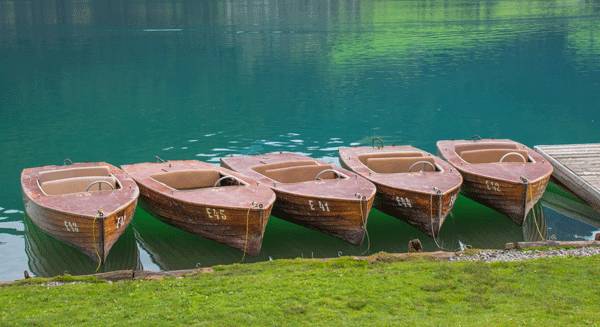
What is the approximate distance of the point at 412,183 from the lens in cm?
2505

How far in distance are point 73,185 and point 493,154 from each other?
48.0 feet

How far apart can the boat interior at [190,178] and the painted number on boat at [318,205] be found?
3.85 m

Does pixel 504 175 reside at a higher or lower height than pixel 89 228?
higher

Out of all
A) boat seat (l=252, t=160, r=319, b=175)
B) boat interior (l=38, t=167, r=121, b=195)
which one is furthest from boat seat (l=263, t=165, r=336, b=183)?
boat interior (l=38, t=167, r=121, b=195)

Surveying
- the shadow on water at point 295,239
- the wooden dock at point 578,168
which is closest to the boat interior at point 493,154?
the wooden dock at point 578,168

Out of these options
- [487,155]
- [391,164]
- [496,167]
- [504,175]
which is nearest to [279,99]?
[487,155]

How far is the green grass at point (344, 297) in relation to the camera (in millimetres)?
14008

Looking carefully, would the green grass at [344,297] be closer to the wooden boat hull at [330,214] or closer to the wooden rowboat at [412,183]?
the wooden boat hull at [330,214]

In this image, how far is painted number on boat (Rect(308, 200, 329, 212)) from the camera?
78.1ft

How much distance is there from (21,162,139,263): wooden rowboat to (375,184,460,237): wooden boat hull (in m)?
7.76

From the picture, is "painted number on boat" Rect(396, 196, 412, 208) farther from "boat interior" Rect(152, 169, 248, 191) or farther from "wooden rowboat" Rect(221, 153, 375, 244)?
"boat interior" Rect(152, 169, 248, 191)

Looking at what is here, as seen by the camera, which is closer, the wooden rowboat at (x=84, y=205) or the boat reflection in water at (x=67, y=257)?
the wooden rowboat at (x=84, y=205)

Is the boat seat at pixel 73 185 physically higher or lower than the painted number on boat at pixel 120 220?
higher

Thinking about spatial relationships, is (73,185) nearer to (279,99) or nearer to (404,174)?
(404,174)
